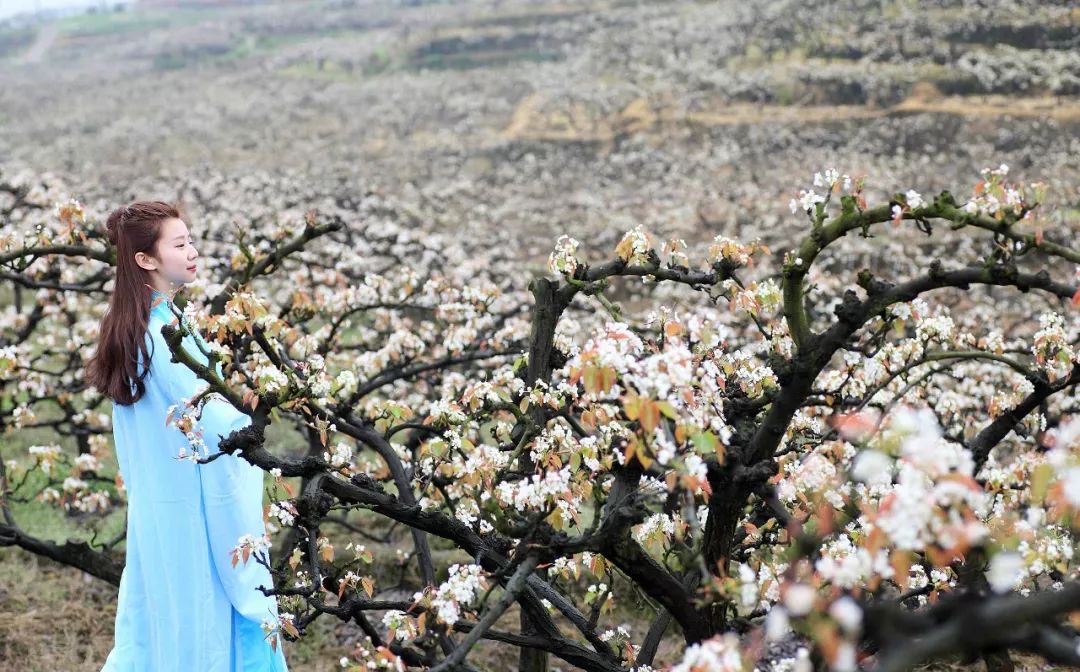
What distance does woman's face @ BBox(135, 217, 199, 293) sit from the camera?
12.9 ft

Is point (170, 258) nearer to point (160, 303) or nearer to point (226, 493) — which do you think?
point (160, 303)

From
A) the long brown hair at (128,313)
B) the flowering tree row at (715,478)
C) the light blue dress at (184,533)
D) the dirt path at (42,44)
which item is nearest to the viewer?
the flowering tree row at (715,478)

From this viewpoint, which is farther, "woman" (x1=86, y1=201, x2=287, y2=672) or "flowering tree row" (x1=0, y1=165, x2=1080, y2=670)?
"woman" (x1=86, y1=201, x2=287, y2=672)

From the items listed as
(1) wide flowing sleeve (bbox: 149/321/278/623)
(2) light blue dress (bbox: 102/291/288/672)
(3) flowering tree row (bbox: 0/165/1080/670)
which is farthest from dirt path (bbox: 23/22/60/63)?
(1) wide flowing sleeve (bbox: 149/321/278/623)

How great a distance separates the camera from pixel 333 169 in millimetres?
19844

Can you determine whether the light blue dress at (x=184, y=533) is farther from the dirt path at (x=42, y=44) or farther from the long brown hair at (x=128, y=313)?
the dirt path at (x=42, y=44)

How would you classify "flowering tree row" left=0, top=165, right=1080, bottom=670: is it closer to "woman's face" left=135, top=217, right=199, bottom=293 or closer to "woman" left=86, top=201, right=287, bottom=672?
"woman" left=86, top=201, right=287, bottom=672

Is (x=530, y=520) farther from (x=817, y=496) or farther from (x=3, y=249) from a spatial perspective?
(x=3, y=249)

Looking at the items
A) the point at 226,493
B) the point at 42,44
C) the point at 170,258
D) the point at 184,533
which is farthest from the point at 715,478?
the point at 42,44

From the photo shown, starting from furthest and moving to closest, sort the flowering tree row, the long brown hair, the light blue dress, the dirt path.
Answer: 1. the dirt path
2. the light blue dress
3. the long brown hair
4. the flowering tree row

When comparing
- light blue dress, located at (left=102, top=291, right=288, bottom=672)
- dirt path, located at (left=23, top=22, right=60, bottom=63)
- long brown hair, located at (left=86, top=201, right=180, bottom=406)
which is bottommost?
Result: light blue dress, located at (left=102, top=291, right=288, bottom=672)

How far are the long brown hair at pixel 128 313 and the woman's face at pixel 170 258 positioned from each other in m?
0.03

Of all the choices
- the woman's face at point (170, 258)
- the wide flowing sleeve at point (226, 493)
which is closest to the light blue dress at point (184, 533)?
the wide flowing sleeve at point (226, 493)

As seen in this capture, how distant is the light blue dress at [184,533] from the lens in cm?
389
